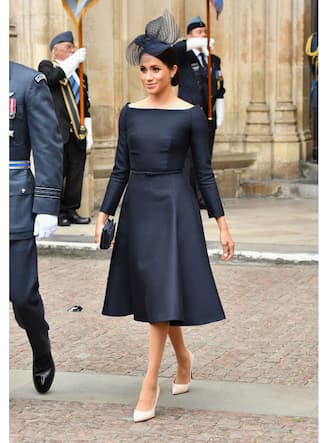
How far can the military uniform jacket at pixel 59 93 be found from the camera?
36.2 ft

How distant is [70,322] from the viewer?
24.1 ft

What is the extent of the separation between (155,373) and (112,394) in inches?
17.5

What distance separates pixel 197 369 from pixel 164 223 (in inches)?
45.3

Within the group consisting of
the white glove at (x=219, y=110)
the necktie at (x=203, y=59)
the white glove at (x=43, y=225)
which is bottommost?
the white glove at (x=43, y=225)

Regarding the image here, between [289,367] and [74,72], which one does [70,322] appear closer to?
[289,367]

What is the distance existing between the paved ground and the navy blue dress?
45cm

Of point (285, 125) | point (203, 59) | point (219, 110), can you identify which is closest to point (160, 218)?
point (203, 59)

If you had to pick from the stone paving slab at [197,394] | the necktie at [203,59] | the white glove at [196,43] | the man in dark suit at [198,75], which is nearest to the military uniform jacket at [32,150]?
the stone paving slab at [197,394]

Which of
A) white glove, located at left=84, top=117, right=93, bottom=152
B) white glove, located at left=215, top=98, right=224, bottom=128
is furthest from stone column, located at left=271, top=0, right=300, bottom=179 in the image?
white glove, located at left=84, top=117, right=93, bottom=152

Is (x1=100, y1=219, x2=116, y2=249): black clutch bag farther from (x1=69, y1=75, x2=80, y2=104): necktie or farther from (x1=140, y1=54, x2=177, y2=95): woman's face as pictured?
(x1=69, y1=75, x2=80, y2=104): necktie

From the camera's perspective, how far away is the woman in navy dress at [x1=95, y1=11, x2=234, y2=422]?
521cm

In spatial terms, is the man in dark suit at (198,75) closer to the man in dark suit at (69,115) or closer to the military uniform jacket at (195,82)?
the military uniform jacket at (195,82)

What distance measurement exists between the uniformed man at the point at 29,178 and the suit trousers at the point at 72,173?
238 inches

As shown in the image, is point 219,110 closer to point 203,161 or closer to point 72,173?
point 72,173
